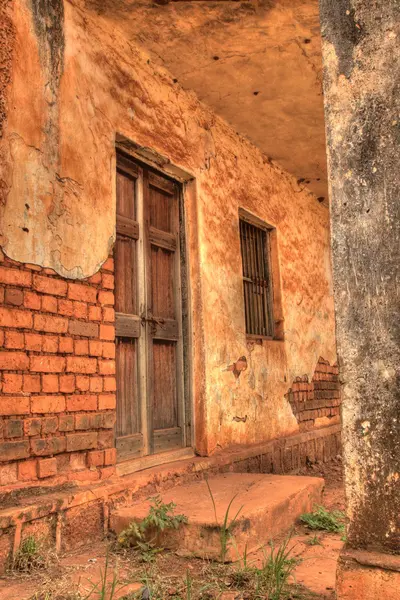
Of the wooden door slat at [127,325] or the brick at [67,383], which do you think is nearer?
the brick at [67,383]

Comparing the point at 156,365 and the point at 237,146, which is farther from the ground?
the point at 237,146

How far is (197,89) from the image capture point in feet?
15.1

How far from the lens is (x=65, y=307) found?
3074 millimetres

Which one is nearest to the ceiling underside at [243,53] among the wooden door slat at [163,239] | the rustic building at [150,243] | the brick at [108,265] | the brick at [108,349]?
the rustic building at [150,243]

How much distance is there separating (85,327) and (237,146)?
2908 mm

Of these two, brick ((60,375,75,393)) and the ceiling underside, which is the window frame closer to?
the ceiling underside

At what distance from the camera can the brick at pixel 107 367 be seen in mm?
3303

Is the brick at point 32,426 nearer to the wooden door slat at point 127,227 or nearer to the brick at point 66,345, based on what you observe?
the brick at point 66,345

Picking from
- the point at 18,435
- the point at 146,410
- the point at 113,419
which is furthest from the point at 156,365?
the point at 18,435

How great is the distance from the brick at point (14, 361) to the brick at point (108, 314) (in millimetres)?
660

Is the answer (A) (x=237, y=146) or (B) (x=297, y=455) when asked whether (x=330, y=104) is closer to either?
(A) (x=237, y=146)

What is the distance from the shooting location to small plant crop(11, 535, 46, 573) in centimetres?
250

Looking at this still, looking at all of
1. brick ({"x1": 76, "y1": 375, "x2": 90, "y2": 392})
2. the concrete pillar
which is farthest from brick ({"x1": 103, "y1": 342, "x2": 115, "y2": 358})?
the concrete pillar

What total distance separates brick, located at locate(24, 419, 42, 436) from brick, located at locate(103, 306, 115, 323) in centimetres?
78
